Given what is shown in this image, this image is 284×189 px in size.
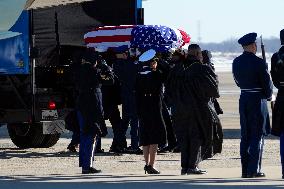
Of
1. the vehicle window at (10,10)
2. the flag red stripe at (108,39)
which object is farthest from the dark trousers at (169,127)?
the vehicle window at (10,10)

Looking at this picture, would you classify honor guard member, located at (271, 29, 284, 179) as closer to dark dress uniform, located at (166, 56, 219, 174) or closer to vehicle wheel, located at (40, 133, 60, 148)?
dark dress uniform, located at (166, 56, 219, 174)

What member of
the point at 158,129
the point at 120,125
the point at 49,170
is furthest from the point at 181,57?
the point at 120,125

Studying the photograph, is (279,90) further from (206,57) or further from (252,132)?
(206,57)

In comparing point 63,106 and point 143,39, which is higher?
point 143,39

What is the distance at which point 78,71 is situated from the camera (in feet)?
51.5

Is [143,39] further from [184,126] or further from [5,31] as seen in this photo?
[184,126]

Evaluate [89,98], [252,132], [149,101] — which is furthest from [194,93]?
[89,98]

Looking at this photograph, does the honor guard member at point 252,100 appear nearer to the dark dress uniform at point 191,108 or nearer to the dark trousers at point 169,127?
the dark dress uniform at point 191,108

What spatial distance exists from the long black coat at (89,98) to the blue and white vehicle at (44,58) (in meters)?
2.29

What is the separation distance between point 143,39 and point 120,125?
1.66 metres

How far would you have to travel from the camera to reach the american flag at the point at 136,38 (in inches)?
727

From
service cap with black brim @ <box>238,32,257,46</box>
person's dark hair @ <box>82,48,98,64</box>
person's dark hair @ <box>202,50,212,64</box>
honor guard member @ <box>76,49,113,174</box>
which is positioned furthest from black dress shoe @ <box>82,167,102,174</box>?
person's dark hair @ <box>202,50,212,64</box>

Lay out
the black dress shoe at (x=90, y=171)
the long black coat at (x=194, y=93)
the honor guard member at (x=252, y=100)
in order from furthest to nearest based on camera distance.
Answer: the black dress shoe at (x=90, y=171)
the long black coat at (x=194, y=93)
the honor guard member at (x=252, y=100)

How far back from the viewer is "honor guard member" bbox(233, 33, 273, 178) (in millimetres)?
14453
